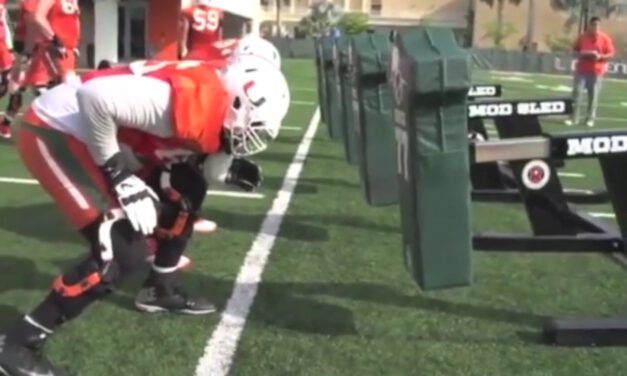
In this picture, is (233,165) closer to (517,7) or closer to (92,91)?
(92,91)

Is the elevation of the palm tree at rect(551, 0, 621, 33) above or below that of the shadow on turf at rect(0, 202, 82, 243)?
above

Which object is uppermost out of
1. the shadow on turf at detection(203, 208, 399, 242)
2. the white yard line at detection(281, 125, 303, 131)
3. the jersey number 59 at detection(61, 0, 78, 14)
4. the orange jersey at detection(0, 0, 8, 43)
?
the jersey number 59 at detection(61, 0, 78, 14)

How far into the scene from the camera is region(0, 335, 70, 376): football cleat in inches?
153

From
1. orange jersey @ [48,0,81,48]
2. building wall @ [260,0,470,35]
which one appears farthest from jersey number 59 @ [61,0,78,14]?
building wall @ [260,0,470,35]

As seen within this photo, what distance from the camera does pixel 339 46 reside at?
905 centimetres

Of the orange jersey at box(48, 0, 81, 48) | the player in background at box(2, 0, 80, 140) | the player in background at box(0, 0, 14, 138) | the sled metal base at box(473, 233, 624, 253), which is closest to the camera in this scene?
the sled metal base at box(473, 233, 624, 253)

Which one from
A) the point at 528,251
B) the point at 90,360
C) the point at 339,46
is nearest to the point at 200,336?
the point at 90,360

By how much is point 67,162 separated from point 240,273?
6.06 feet

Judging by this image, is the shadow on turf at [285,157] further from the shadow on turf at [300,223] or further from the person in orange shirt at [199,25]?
the shadow on turf at [300,223]

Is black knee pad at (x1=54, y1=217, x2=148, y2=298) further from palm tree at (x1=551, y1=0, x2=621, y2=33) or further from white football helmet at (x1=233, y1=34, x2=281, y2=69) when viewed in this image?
palm tree at (x1=551, y1=0, x2=621, y2=33)

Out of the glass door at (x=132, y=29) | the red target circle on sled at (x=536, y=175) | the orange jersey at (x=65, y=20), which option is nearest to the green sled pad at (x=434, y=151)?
Result: the red target circle on sled at (x=536, y=175)

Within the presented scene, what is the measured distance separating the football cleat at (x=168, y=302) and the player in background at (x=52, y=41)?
485 centimetres

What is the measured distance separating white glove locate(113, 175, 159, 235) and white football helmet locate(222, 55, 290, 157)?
39 centimetres

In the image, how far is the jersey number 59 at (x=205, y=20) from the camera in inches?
350
